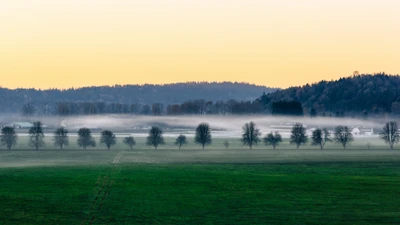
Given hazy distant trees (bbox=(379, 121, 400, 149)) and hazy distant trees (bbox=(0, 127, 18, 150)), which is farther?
hazy distant trees (bbox=(379, 121, 400, 149))

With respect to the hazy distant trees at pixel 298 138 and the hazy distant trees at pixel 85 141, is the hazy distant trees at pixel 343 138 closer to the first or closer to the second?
the hazy distant trees at pixel 298 138

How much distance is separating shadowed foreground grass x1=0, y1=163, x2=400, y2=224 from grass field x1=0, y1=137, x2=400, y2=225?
7 centimetres

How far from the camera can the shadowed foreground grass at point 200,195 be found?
164ft

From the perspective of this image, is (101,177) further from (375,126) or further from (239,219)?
(375,126)

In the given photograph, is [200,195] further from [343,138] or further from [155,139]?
[343,138]

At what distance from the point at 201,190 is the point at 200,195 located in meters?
3.56

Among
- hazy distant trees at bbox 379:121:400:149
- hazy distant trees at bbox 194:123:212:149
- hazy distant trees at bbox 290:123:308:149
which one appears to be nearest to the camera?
hazy distant trees at bbox 290:123:308:149

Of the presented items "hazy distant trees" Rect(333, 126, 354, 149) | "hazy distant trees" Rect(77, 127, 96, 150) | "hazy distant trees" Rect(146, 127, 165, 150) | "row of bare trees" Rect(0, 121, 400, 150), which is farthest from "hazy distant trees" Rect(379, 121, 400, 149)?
"hazy distant trees" Rect(77, 127, 96, 150)

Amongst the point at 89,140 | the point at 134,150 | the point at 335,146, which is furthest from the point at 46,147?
the point at 335,146

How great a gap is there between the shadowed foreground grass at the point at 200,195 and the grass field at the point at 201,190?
2.9 inches

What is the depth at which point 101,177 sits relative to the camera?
7781 centimetres

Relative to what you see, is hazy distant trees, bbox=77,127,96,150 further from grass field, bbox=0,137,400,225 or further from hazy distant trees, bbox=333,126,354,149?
hazy distant trees, bbox=333,126,354,149

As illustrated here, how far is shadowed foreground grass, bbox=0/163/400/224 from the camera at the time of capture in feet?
164

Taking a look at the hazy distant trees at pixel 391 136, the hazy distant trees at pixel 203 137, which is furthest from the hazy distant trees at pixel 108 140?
the hazy distant trees at pixel 391 136
